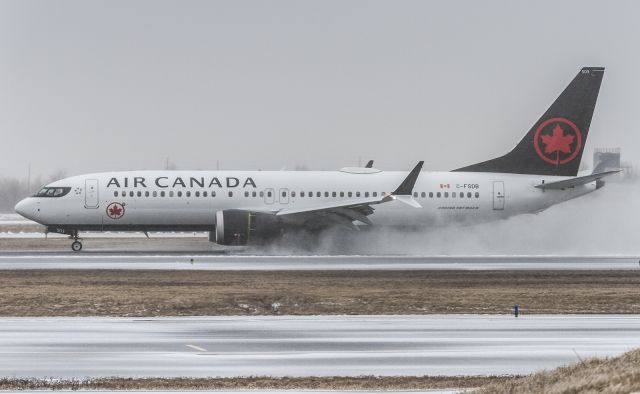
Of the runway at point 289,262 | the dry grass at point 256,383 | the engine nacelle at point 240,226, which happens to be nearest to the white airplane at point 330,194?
the engine nacelle at point 240,226

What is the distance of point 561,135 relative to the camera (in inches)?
2216

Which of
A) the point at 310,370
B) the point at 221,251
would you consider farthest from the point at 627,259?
the point at 310,370

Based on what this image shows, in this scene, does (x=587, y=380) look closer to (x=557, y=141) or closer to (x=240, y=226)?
(x=240, y=226)

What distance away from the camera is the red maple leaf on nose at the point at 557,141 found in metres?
56.1

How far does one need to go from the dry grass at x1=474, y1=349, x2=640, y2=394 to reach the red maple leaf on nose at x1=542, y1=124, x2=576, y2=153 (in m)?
39.9

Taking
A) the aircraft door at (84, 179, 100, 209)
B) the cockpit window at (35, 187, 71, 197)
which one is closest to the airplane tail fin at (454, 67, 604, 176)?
the aircraft door at (84, 179, 100, 209)

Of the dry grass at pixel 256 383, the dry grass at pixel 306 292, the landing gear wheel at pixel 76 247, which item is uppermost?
the landing gear wheel at pixel 76 247

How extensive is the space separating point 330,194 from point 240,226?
5.95m

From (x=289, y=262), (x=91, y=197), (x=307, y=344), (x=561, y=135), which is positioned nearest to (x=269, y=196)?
(x=91, y=197)

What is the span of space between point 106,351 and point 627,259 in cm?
3324

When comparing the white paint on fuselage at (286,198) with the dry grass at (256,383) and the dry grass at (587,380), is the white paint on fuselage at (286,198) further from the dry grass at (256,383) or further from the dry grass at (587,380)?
the dry grass at (587,380)

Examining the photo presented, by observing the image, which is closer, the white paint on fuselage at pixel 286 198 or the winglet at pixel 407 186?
the winglet at pixel 407 186

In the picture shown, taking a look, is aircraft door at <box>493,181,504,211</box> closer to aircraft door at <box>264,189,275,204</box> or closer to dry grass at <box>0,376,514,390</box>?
aircraft door at <box>264,189,275,204</box>

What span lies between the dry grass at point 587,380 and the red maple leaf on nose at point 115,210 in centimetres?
3776
